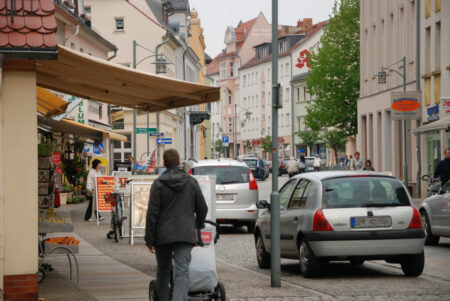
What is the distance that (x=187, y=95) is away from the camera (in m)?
14.5

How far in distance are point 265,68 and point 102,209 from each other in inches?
4152

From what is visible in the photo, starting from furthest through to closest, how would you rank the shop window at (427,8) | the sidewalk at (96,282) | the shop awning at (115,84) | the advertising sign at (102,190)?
1. the shop window at (427,8)
2. the advertising sign at (102,190)
3. the shop awning at (115,84)
4. the sidewalk at (96,282)

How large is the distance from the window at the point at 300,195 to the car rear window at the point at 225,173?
824cm

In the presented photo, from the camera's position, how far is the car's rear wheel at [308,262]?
530 inches

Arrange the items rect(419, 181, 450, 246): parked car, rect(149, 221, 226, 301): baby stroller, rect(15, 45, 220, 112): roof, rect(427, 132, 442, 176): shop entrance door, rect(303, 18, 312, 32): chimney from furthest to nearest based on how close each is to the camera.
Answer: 1. rect(303, 18, 312, 32): chimney
2. rect(427, 132, 442, 176): shop entrance door
3. rect(419, 181, 450, 246): parked car
4. rect(15, 45, 220, 112): roof
5. rect(149, 221, 226, 301): baby stroller

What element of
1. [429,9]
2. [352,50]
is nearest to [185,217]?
[429,9]

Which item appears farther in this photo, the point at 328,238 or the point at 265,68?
the point at 265,68

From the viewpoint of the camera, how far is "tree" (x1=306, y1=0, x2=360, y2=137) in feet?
219

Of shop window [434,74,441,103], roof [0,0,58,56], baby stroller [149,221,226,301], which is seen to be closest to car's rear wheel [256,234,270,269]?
baby stroller [149,221,226,301]

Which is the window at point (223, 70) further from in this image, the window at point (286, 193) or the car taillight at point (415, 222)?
the car taillight at point (415, 222)

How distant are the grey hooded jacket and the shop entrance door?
98.0 ft

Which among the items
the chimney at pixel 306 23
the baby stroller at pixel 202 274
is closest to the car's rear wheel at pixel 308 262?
the baby stroller at pixel 202 274

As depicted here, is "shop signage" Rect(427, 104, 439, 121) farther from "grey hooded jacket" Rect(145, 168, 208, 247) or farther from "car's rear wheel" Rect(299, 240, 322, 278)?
"grey hooded jacket" Rect(145, 168, 208, 247)

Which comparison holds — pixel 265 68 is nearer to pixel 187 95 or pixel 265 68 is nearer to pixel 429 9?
pixel 429 9
